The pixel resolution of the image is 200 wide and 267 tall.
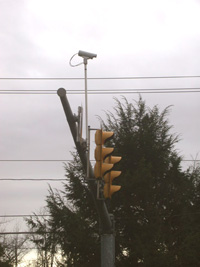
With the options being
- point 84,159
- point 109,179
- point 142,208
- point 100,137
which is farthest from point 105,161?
point 142,208

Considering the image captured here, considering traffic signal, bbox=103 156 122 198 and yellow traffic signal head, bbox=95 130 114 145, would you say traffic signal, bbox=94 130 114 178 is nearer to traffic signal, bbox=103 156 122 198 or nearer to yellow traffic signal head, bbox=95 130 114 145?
yellow traffic signal head, bbox=95 130 114 145

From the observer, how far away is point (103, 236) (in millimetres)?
9945

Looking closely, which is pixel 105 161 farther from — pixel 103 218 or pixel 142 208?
pixel 142 208

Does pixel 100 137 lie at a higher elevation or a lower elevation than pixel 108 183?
higher

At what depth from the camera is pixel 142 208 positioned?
66.1 feet

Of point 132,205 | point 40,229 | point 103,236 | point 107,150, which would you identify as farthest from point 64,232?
point 107,150

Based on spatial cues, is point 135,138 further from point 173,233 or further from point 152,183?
point 173,233

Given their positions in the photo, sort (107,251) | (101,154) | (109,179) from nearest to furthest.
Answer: (101,154) < (109,179) < (107,251)

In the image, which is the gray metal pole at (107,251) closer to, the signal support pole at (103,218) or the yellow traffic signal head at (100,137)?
the signal support pole at (103,218)

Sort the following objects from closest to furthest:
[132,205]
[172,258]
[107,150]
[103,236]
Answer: [107,150] → [103,236] → [172,258] → [132,205]

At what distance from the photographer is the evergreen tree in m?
19.2

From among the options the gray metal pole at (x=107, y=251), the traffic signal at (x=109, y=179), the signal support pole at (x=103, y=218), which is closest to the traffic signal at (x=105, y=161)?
the traffic signal at (x=109, y=179)

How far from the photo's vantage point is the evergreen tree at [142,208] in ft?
63.2

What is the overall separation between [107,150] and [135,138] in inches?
514
